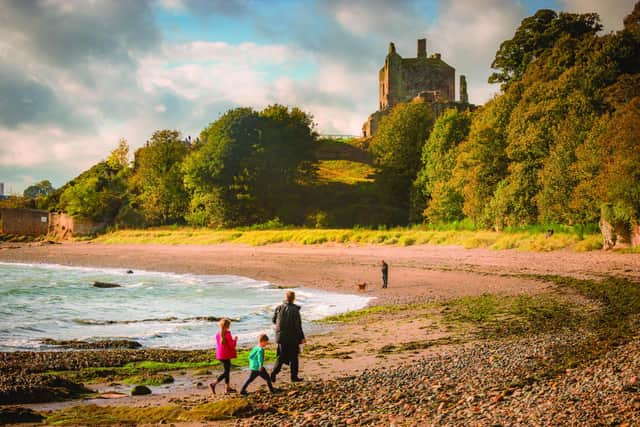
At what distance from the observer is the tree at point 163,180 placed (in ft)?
218

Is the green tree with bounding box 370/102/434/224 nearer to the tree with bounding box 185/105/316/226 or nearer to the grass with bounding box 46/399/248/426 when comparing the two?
the tree with bounding box 185/105/316/226

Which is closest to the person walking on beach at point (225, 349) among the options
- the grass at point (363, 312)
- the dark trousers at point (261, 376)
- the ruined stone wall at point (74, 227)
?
the dark trousers at point (261, 376)

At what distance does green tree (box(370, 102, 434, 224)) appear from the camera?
61969 millimetres

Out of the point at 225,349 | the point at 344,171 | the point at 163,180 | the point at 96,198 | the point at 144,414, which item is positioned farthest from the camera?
the point at 344,171

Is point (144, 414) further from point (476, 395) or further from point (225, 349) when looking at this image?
point (476, 395)

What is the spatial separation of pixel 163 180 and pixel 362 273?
143ft

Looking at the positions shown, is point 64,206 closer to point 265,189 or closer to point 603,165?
point 265,189

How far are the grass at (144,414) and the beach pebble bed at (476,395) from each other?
0.38 meters

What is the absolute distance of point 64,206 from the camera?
7506cm

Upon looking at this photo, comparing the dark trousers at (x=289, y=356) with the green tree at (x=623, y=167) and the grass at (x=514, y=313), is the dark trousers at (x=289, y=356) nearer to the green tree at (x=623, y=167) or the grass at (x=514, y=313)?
the grass at (x=514, y=313)

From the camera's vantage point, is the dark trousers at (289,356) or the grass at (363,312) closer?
the dark trousers at (289,356)

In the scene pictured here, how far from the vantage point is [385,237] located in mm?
41031

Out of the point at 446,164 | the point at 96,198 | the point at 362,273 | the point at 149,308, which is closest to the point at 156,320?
the point at 149,308

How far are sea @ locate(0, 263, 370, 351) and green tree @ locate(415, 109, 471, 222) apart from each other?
24.3 metres
